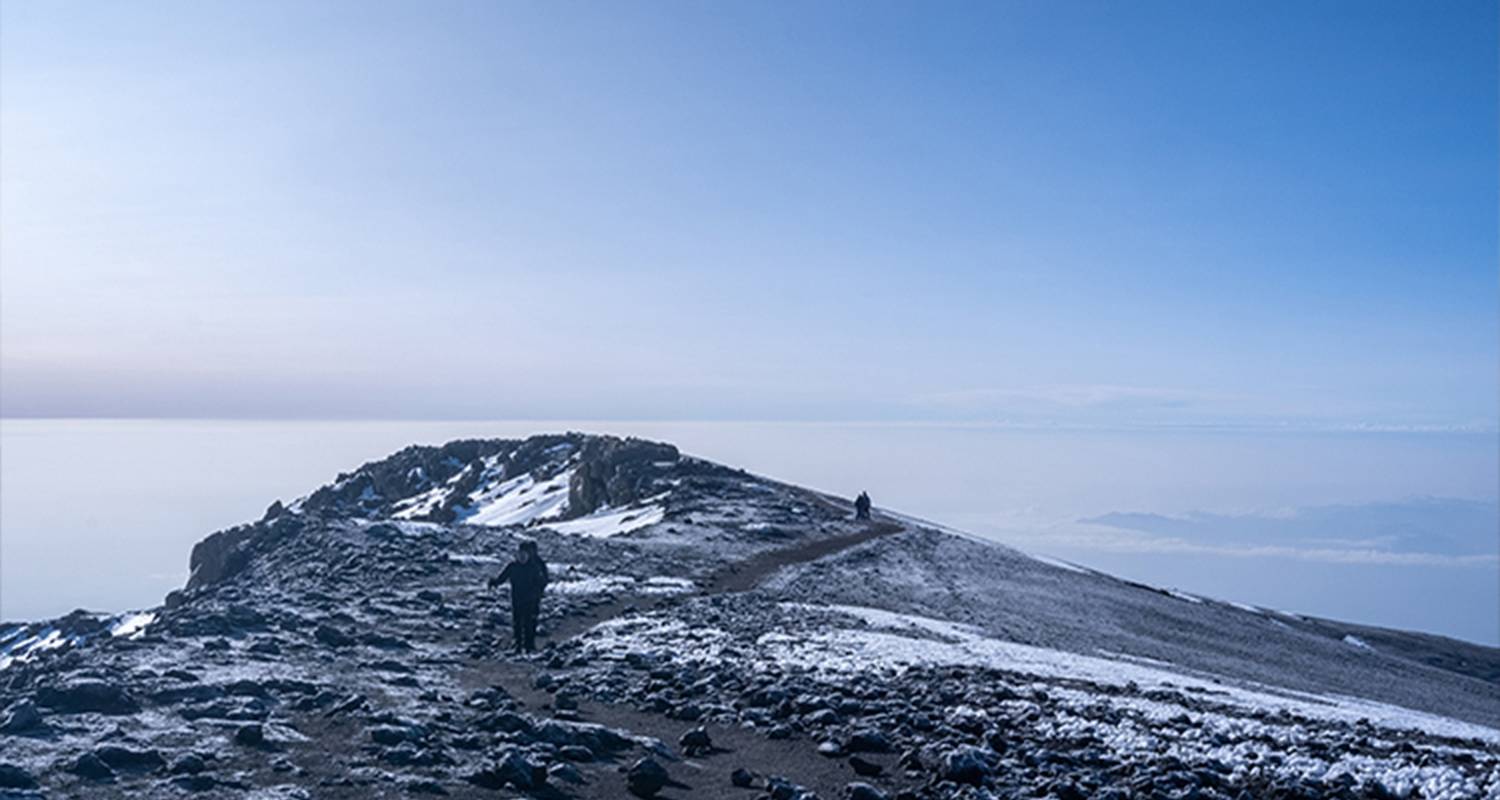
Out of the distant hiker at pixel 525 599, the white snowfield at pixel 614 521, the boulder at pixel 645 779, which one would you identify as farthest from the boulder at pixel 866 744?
the white snowfield at pixel 614 521

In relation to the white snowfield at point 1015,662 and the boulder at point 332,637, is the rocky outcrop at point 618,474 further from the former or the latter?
the boulder at point 332,637

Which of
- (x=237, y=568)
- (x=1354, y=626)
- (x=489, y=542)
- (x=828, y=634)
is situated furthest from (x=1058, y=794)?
(x=1354, y=626)

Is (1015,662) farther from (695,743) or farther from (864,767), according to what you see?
(695,743)

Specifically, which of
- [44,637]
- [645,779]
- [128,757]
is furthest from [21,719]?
[44,637]

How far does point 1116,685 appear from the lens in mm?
20828

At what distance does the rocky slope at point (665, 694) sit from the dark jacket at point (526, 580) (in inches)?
54.1

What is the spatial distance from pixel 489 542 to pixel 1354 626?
6676cm

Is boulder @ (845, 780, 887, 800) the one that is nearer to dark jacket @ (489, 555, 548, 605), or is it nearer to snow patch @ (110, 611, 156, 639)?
dark jacket @ (489, 555, 548, 605)

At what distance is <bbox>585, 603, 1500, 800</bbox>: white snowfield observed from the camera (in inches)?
550

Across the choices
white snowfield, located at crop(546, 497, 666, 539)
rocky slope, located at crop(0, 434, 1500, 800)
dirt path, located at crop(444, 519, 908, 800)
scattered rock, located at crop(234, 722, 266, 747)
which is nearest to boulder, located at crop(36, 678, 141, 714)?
rocky slope, located at crop(0, 434, 1500, 800)

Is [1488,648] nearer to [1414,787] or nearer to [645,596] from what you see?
[645,596]

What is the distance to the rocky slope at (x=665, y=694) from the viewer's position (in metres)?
12.9

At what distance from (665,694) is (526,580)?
6255mm

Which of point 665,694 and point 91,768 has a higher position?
point 91,768
